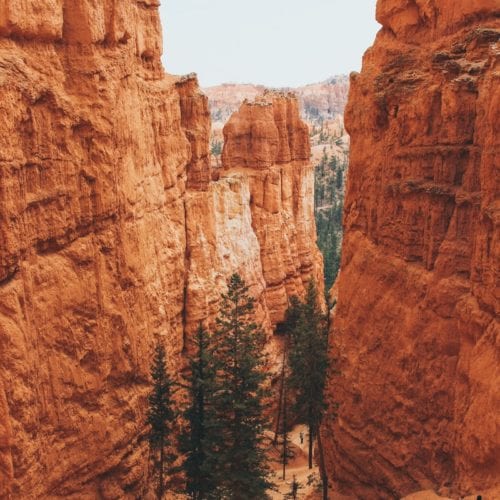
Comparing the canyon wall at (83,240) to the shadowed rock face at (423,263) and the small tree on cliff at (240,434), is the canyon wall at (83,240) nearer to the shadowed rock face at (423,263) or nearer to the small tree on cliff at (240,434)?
the small tree on cliff at (240,434)

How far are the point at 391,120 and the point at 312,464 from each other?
1852 centimetres

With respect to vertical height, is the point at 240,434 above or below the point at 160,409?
below

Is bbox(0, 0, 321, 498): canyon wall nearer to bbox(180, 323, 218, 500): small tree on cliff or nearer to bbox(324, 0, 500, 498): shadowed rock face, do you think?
bbox(180, 323, 218, 500): small tree on cliff

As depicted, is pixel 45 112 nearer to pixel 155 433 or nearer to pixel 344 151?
pixel 155 433

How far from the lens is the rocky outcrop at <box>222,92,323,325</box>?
38531 mm

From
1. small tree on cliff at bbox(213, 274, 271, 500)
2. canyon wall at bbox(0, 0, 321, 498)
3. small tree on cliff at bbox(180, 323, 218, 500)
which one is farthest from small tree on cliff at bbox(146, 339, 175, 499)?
small tree on cliff at bbox(213, 274, 271, 500)

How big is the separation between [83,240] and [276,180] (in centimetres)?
2373

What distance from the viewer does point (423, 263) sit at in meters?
15.5

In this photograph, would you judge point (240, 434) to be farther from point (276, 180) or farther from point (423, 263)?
point (276, 180)

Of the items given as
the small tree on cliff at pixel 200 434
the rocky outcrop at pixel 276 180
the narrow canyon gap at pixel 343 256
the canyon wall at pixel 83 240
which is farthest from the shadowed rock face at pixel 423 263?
the rocky outcrop at pixel 276 180

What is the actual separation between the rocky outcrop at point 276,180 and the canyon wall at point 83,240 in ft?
44.4

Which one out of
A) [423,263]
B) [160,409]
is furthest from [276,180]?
[423,263]

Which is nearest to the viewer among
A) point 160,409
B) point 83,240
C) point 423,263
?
point 423,263

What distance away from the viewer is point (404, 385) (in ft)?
50.8
